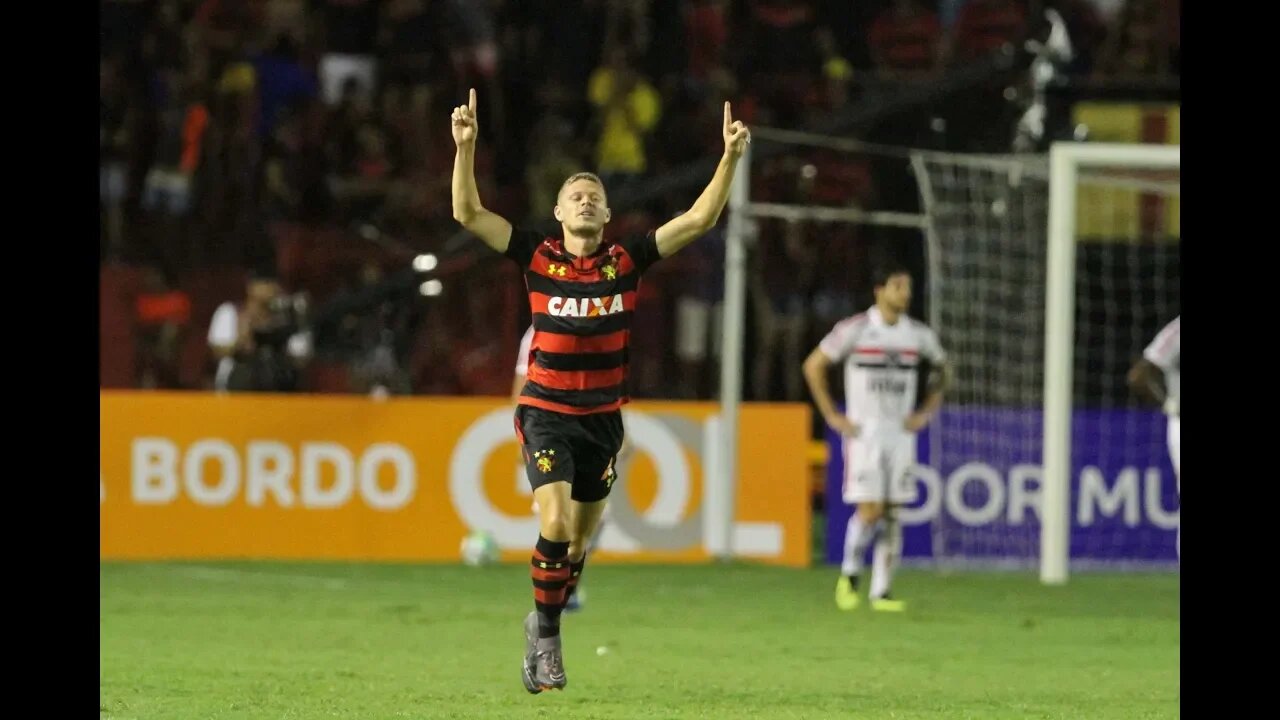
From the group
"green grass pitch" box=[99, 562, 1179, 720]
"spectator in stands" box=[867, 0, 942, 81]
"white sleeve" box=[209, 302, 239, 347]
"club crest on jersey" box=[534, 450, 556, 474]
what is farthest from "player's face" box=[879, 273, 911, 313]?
"spectator in stands" box=[867, 0, 942, 81]

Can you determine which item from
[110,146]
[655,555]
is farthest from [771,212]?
[110,146]

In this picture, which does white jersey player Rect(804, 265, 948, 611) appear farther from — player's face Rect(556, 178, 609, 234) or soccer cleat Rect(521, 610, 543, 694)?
soccer cleat Rect(521, 610, 543, 694)

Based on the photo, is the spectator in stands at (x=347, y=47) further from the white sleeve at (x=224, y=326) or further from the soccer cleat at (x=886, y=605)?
the soccer cleat at (x=886, y=605)

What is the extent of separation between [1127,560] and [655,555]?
3.97 metres

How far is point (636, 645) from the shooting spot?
12.0m

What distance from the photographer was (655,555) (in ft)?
60.4

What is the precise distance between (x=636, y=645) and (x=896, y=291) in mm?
3809

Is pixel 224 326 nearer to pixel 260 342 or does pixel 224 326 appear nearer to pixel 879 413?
pixel 260 342

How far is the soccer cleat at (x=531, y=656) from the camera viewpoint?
906cm

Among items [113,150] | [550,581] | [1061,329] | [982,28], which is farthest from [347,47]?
[550,581]

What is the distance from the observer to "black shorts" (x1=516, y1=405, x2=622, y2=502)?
9461mm

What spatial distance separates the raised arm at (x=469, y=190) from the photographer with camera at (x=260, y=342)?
32.7 ft

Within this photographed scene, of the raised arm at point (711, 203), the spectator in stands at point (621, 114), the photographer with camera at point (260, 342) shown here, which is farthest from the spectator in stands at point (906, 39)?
the raised arm at point (711, 203)

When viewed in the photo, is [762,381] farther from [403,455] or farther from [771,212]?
[403,455]
